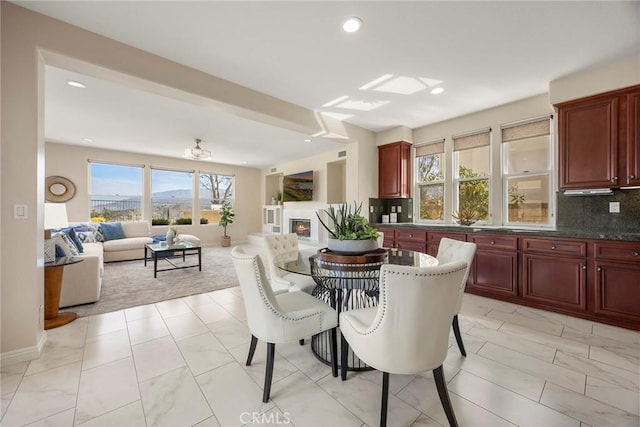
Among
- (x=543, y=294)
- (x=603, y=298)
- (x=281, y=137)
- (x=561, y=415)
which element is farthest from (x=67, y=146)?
(x=603, y=298)

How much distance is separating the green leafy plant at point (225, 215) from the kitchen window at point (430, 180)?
225 inches

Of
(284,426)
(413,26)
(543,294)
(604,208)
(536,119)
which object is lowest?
(284,426)

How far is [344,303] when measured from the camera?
2197 mm

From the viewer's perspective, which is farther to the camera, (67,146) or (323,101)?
(67,146)

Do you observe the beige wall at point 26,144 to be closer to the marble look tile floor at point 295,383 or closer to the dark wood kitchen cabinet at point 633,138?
the marble look tile floor at point 295,383

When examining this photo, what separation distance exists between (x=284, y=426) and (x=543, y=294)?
3176 millimetres

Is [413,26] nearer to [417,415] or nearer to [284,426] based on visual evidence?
[417,415]

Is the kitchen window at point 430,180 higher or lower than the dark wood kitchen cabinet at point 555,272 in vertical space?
higher

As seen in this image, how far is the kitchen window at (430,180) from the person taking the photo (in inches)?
175

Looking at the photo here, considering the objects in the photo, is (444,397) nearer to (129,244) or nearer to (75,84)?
(75,84)

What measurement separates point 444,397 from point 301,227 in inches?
242

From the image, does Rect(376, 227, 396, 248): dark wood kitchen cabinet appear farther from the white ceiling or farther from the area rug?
the area rug

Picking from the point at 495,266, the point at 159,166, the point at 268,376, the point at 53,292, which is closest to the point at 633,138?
the point at 495,266

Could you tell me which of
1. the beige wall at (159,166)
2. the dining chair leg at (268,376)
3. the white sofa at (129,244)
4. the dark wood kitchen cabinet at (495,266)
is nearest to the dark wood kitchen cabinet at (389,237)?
the dark wood kitchen cabinet at (495,266)
